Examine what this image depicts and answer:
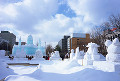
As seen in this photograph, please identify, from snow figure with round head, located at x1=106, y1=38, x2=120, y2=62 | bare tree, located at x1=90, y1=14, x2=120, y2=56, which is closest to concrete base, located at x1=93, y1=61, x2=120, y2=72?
snow figure with round head, located at x1=106, y1=38, x2=120, y2=62

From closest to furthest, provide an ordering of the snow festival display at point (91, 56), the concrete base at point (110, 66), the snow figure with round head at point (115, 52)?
the concrete base at point (110, 66), the snow figure with round head at point (115, 52), the snow festival display at point (91, 56)

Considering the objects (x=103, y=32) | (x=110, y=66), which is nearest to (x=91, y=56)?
(x=110, y=66)

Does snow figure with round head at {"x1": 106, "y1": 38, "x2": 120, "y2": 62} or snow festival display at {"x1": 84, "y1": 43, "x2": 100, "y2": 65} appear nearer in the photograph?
snow figure with round head at {"x1": 106, "y1": 38, "x2": 120, "y2": 62}

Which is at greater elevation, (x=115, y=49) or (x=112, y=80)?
(x=115, y=49)

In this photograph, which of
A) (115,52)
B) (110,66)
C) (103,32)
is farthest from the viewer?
(103,32)

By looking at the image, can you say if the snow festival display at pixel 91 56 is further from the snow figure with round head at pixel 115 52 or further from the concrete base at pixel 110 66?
the snow figure with round head at pixel 115 52

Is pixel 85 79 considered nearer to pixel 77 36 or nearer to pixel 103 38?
pixel 103 38

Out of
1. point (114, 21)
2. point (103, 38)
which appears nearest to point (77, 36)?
point (103, 38)

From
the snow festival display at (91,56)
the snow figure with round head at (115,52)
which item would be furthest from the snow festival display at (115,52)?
the snow festival display at (91,56)

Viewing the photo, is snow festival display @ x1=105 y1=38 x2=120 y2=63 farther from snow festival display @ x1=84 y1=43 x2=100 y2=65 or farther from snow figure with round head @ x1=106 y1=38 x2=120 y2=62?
snow festival display @ x1=84 y1=43 x2=100 y2=65

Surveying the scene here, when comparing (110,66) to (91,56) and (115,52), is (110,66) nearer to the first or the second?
(115,52)

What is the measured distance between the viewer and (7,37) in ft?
244

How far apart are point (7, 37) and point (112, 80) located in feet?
265

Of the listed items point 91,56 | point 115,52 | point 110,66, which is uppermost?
point 115,52
